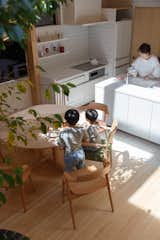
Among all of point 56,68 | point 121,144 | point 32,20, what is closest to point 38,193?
point 121,144

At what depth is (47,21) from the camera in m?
4.33

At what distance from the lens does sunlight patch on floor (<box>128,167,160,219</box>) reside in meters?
2.57

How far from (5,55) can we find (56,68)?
1312mm

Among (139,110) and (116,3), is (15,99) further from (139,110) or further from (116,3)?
(116,3)

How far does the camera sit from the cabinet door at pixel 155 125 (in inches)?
131

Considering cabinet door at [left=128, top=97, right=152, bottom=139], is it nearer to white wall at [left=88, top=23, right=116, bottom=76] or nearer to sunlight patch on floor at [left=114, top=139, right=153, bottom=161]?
sunlight patch on floor at [left=114, top=139, right=153, bottom=161]

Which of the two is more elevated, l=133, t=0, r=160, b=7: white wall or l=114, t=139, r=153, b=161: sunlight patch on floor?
l=133, t=0, r=160, b=7: white wall

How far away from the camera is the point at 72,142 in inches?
98.1

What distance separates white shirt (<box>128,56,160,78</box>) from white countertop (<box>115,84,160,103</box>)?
35 cm

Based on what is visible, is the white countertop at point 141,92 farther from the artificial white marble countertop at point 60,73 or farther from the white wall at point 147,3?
the white wall at point 147,3

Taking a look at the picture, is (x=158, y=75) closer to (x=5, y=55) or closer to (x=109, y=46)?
(x=109, y=46)

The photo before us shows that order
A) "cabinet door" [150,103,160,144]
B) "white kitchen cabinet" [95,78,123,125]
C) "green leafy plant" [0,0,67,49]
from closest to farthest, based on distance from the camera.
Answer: "green leafy plant" [0,0,67,49], "cabinet door" [150,103,160,144], "white kitchen cabinet" [95,78,123,125]

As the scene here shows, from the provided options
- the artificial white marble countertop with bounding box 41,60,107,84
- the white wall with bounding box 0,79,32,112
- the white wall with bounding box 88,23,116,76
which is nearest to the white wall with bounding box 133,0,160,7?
the white wall with bounding box 88,23,116,76

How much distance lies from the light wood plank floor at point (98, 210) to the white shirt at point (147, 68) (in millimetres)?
1448
